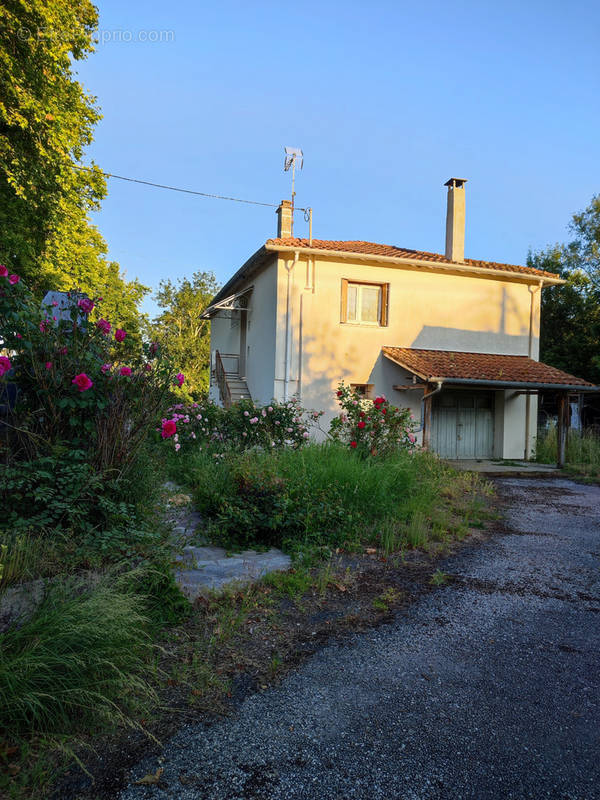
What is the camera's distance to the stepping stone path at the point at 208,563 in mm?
3547

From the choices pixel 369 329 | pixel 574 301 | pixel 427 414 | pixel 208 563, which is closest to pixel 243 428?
pixel 208 563

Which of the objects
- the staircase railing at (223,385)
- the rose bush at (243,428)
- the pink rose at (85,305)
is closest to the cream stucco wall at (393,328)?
the staircase railing at (223,385)

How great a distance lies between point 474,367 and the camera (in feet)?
41.9

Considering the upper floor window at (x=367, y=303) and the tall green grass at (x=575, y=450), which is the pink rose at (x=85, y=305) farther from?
the tall green grass at (x=575, y=450)

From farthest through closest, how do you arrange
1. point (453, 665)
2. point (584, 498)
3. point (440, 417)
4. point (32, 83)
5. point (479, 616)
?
1. point (440, 417)
2. point (32, 83)
3. point (584, 498)
4. point (479, 616)
5. point (453, 665)

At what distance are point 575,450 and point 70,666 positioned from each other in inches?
552

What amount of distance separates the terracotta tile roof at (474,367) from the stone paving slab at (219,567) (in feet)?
25.7

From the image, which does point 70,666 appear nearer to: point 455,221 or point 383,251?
point 383,251

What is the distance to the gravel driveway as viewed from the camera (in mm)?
1819

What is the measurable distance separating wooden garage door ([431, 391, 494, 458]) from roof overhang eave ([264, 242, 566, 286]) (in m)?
3.48

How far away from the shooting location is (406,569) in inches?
170

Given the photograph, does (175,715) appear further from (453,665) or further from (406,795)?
(453,665)

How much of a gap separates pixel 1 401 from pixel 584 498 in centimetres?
892

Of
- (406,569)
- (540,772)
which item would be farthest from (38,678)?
(406,569)
